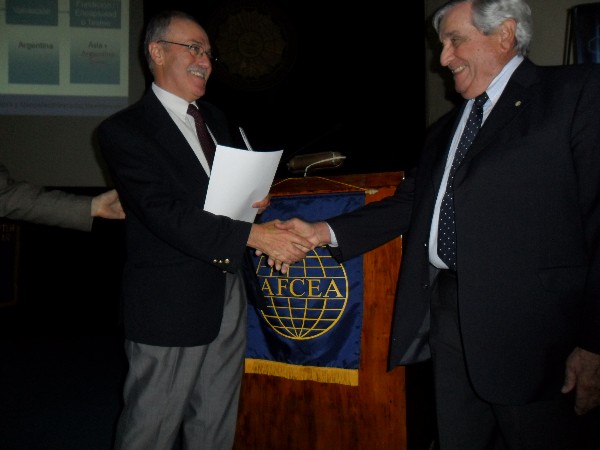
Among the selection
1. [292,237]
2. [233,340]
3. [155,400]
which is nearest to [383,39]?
[292,237]

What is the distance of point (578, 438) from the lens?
106 centimetres

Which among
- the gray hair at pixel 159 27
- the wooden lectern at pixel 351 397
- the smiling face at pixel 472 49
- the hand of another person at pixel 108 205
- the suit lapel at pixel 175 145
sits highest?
the gray hair at pixel 159 27

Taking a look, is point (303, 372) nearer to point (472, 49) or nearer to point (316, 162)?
point (316, 162)

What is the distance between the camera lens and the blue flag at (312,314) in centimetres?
149

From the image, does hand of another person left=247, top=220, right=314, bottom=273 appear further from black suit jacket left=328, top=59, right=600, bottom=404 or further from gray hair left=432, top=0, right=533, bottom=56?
gray hair left=432, top=0, right=533, bottom=56

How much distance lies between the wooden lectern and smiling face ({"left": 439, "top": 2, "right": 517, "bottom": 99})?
1.18 feet

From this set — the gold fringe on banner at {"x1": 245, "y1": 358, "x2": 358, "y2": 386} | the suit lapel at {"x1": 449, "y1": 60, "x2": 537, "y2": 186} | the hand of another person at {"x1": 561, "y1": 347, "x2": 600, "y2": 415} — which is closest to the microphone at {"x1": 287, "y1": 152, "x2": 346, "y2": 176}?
the suit lapel at {"x1": 449, "y1": 60, "x2": 537, "y2": 186}

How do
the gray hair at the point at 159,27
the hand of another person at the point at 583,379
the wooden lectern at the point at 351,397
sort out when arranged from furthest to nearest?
the gray hair at the point at 159,27 → the wooden lectern at the point at 351,397 → the hand of another person at the point at 583,379

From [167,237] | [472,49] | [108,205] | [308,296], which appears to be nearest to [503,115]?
[472,49]

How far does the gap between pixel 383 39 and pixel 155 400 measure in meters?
3.93

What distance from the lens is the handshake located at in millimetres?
1406

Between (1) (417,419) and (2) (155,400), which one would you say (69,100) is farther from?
(1) (417,419)

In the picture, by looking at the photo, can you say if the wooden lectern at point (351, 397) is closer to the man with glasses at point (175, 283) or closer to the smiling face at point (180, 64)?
the man with glasses at point (175, 283)

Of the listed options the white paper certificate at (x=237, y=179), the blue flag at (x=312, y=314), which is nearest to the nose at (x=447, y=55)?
the blue flag at (x=312, y=314)
